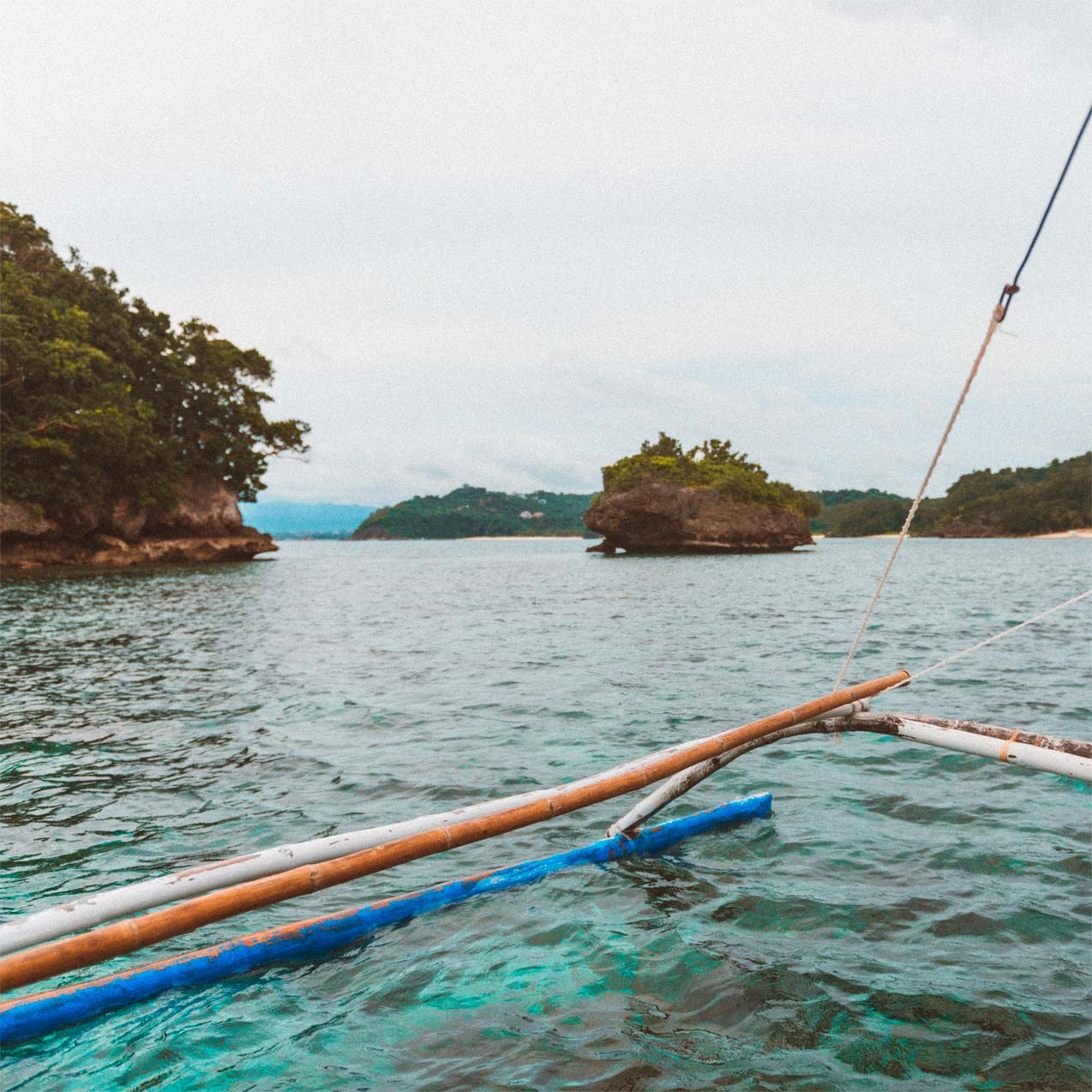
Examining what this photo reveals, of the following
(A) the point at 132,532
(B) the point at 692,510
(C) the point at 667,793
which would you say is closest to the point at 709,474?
(B) the point at 692,510

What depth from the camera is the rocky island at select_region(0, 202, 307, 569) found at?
4200 cm

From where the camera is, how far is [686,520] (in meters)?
79.9

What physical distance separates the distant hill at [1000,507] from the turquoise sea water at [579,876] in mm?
103384

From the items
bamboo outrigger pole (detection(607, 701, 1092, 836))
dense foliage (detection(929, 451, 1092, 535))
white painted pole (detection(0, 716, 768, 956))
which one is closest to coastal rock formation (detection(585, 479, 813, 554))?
dense foliage (detection(929, 451, 1092, 535))

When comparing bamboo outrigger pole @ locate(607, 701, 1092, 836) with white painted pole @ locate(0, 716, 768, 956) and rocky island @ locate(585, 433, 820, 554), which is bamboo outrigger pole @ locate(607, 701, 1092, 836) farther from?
rocky island @ locate(585, 433, 820, 554)

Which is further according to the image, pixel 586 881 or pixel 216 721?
pixel 216 721

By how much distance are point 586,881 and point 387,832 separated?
216 centimetres

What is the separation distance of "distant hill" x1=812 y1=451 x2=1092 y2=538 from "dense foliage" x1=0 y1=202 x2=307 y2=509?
8337 centimetres

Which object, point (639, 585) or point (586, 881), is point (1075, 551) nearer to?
point (639, 585)

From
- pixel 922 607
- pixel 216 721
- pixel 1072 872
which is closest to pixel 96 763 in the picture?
pixel 216 721

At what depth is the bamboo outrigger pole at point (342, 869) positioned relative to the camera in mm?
2906

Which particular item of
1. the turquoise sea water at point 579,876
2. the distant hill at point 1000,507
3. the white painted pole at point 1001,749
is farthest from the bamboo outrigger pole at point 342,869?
the distant hill at point 1000,507

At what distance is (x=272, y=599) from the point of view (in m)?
30.5

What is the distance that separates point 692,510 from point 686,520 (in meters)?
1.27
